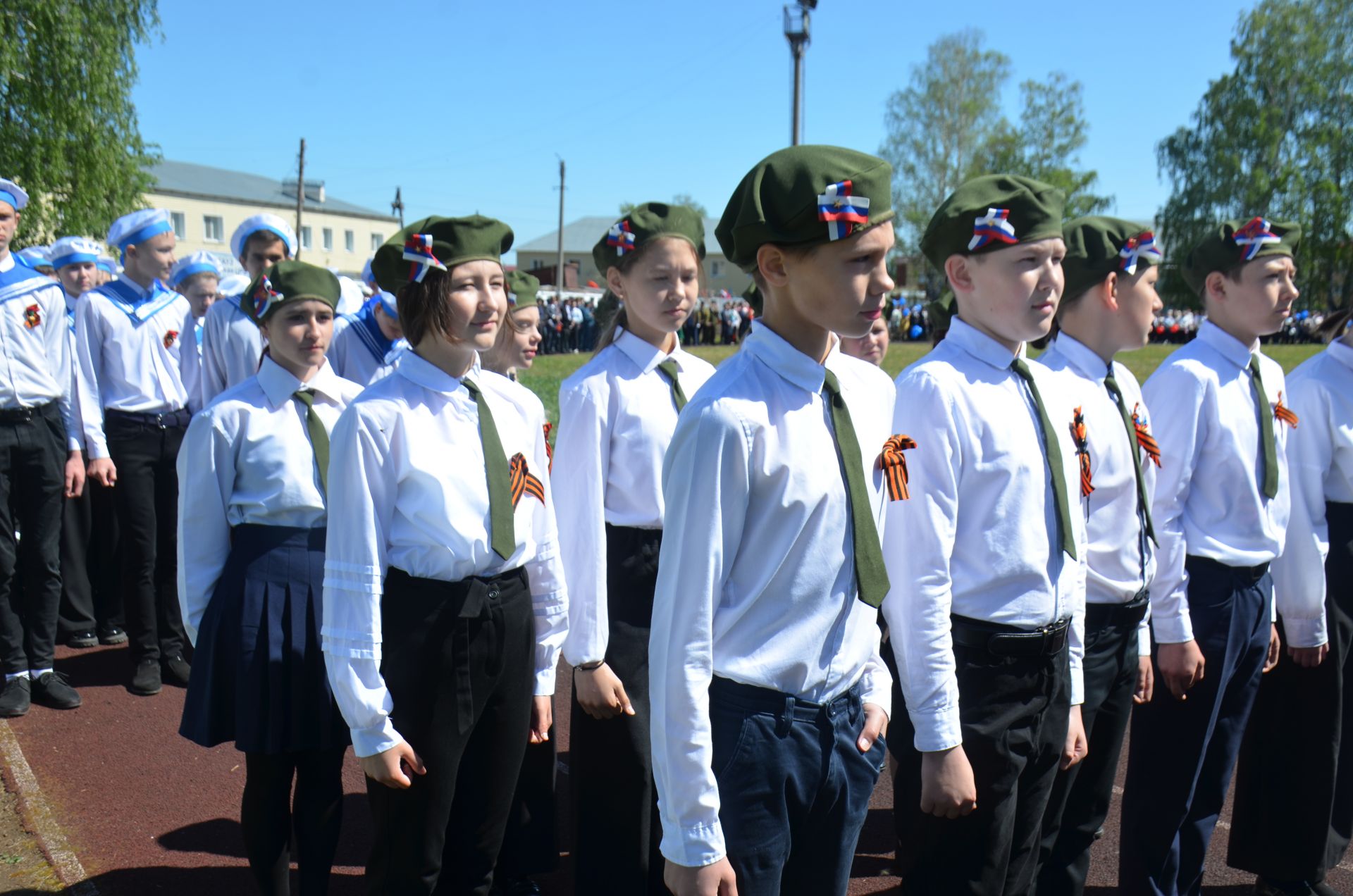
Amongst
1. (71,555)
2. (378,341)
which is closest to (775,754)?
(378,341)

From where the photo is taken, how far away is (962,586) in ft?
9.25

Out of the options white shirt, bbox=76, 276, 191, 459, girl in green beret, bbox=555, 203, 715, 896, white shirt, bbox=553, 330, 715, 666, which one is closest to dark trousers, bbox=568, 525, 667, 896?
girl in green beret, bbox=555, 203, 715, 896

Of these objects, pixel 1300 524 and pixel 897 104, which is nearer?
pixel 1300 524

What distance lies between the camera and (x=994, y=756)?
282 cm

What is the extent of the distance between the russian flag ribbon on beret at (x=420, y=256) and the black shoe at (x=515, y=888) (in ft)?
7.38

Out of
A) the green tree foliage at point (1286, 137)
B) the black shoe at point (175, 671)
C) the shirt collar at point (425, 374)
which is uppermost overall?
the green tree foliage at point (1286, 137)

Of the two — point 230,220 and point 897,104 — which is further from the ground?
point 897,104

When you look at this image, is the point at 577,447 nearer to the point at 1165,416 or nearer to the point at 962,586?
the point at 962,586

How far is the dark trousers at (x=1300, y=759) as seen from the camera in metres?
4.05

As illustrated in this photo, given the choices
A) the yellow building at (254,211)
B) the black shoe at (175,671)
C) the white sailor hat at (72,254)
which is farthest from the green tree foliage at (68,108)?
the yellow building at (254,211)

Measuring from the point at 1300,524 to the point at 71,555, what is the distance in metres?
6.50

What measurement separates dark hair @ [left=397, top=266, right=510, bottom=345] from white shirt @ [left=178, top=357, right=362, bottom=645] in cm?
74

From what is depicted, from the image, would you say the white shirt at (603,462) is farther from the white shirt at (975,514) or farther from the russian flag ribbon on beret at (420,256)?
the white shirt at (975,514)

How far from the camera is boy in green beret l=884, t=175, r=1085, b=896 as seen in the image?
2.79 m
